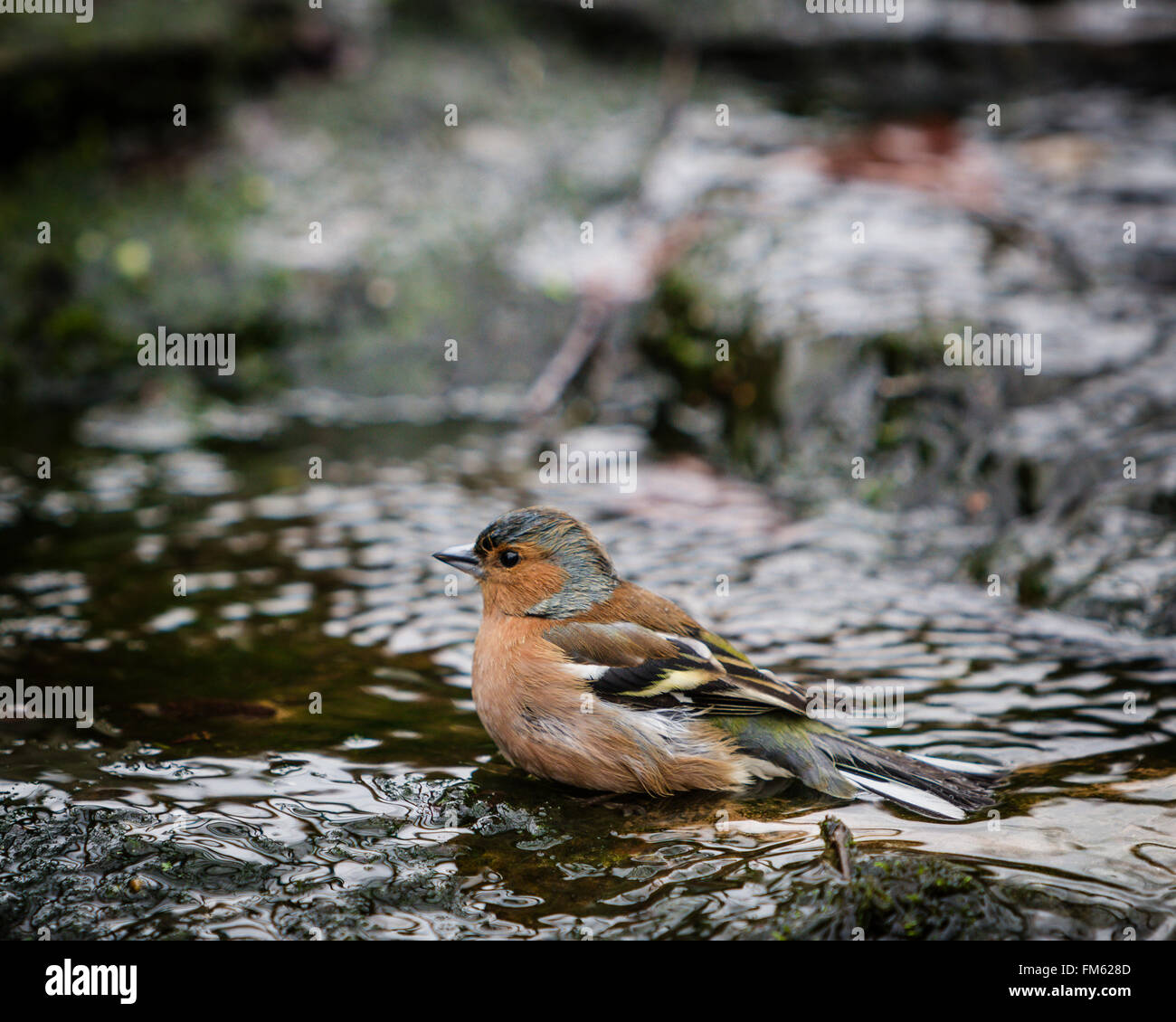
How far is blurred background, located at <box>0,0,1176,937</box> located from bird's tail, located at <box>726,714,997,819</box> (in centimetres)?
12

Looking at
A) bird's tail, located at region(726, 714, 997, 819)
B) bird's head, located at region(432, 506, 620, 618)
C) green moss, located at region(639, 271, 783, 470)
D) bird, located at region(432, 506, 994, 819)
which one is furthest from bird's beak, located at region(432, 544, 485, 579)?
green moss, located at region(639, 271, 783, 470)

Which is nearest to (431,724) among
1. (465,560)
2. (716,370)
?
(465,560)

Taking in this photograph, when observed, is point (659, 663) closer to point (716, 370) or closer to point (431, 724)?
point (431, 724)

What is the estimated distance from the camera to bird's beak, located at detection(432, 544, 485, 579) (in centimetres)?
426

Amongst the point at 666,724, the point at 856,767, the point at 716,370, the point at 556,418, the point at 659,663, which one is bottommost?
the point at 856,767

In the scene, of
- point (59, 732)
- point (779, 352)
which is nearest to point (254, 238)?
point (779, 352)

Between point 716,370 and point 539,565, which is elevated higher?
point 716,370

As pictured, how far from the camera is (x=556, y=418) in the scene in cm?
794

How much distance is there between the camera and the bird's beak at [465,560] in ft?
14.0

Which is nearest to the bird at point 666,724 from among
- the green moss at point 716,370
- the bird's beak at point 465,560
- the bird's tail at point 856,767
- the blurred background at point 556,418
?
the bird's tail at point 856,767

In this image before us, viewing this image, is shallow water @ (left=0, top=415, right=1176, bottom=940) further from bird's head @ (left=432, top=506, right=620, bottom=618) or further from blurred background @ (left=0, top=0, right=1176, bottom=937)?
bird's head @ (left=432, top=506, right=620, bottom=618)

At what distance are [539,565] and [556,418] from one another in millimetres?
3846
